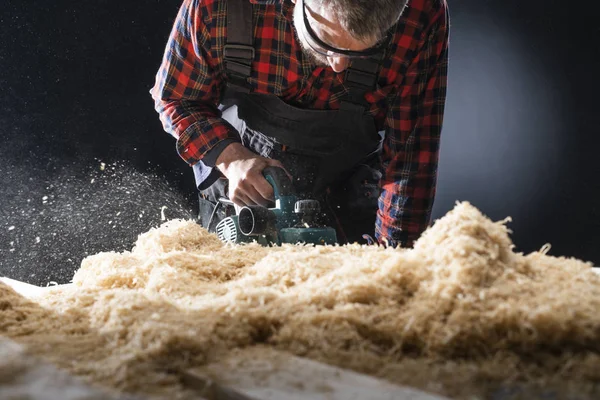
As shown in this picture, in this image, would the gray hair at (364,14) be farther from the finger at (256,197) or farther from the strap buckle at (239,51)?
the finger at (256,197)

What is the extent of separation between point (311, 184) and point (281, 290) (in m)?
1.56

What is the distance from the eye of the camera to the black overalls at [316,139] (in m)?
2.78

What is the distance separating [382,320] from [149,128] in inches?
129

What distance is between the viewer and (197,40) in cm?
275

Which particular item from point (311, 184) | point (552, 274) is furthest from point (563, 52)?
point (552, 274)

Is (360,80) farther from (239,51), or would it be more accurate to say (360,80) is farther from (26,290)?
(26,290)

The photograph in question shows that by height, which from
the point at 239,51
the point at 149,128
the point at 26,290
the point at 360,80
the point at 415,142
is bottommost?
the point at 26,290

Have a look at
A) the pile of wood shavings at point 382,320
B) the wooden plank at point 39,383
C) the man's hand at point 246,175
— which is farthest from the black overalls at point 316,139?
the wooden plank at point 39,383

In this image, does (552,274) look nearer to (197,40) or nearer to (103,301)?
(103,301)

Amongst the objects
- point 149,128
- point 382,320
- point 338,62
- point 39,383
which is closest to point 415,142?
point 338,62

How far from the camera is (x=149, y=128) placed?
14.0 feet

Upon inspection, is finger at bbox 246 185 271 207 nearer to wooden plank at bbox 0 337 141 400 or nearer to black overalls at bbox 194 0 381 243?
black overalls at bbox 194 0 381 243

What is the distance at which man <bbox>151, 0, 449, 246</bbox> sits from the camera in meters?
2.73

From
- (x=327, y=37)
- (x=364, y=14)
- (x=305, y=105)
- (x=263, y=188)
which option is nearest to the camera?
(x=364, y=14)
